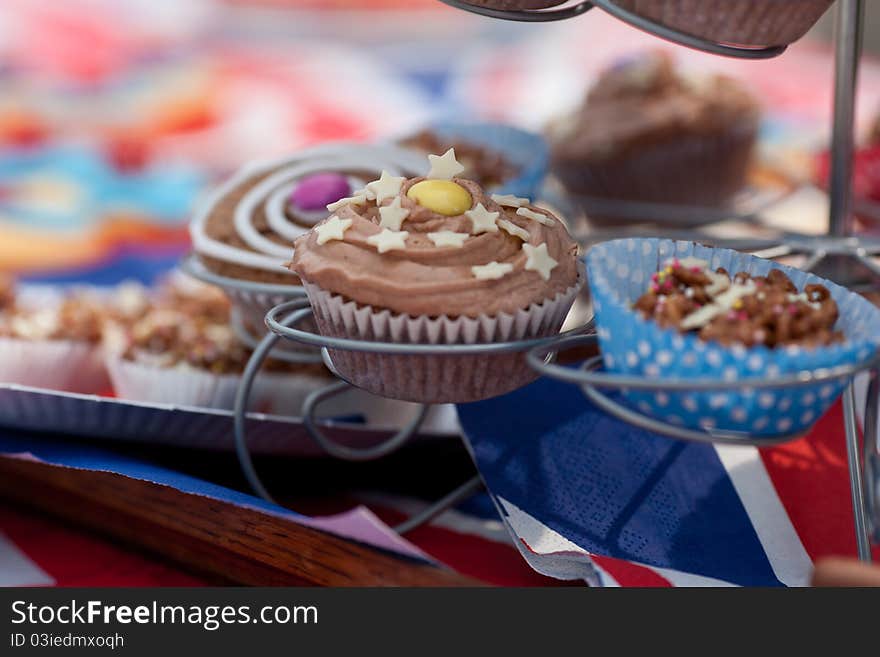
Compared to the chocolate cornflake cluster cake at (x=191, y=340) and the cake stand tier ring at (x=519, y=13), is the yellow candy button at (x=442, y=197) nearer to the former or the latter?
the cake stand tier ring at (x=519, y=13)

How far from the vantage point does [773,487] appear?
1001 millimetres

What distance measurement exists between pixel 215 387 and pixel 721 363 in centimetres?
70

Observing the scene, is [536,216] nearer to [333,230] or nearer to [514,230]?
[514,230]

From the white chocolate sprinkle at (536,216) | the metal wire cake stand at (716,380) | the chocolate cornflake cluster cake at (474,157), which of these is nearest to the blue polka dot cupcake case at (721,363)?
the metal wire cake stand at (716,380)

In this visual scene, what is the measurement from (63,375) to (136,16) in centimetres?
120

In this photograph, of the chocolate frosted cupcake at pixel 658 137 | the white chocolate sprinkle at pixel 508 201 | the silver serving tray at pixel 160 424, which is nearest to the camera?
the white chocolate sprinkle at pixel 508 201

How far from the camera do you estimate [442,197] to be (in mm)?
853

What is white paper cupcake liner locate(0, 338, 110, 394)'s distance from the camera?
1280 mm

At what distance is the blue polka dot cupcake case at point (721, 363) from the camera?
2.19 ft

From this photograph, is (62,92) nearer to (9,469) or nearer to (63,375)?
(63,375)

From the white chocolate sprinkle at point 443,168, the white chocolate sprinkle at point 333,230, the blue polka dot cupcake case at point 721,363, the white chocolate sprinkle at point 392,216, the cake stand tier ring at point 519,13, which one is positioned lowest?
the blue polka dot cupcake case at point 721,363

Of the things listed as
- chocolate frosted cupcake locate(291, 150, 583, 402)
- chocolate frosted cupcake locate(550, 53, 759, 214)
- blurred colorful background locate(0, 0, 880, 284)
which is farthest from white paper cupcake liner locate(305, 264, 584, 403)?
blurred colorful background locate(0, 0, 880, 284)

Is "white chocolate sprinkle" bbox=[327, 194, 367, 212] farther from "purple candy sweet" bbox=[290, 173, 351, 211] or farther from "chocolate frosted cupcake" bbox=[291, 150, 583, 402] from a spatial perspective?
"purple candy sweet" bbox=[290, 173, 351, 211]

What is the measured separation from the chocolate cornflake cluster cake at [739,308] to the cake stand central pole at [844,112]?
352mm
